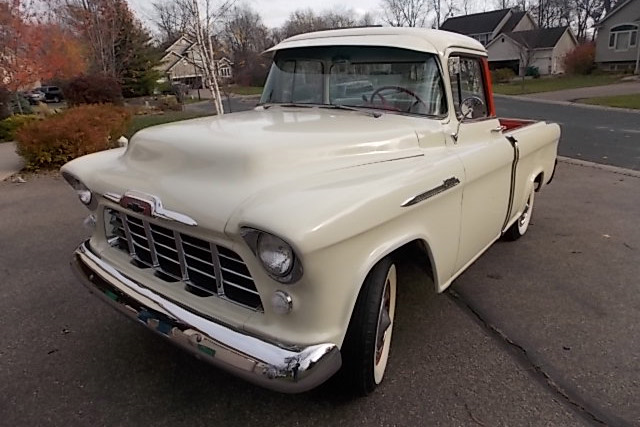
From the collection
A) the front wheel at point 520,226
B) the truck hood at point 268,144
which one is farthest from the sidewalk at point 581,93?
the truck hood at point 268,144

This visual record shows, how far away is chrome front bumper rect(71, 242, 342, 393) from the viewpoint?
184 centimetres

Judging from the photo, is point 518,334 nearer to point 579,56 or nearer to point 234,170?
point 234,170

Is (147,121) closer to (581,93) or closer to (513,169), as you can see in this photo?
(513,169)

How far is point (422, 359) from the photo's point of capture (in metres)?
2.79

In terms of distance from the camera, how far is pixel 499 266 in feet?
13.6

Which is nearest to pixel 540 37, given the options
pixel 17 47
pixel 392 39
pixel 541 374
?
pixel 17 47

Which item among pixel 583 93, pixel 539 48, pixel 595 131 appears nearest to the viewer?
pixel 595 131

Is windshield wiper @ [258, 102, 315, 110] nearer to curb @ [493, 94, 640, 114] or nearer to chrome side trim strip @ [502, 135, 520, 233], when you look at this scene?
chrome side trim strip @ [502, 135, 520, 233]

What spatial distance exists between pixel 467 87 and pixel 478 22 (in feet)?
195

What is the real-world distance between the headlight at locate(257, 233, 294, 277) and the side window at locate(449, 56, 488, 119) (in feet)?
6.60

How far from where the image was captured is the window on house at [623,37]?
3794cm

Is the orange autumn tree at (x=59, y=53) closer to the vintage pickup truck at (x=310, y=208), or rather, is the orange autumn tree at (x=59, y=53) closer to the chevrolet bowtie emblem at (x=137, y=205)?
Result: the vintage pickup truck at (x=310, y=208)

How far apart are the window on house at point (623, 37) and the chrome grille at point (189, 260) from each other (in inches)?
1804

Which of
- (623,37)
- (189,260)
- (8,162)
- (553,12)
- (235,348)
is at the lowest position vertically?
(8,162)
